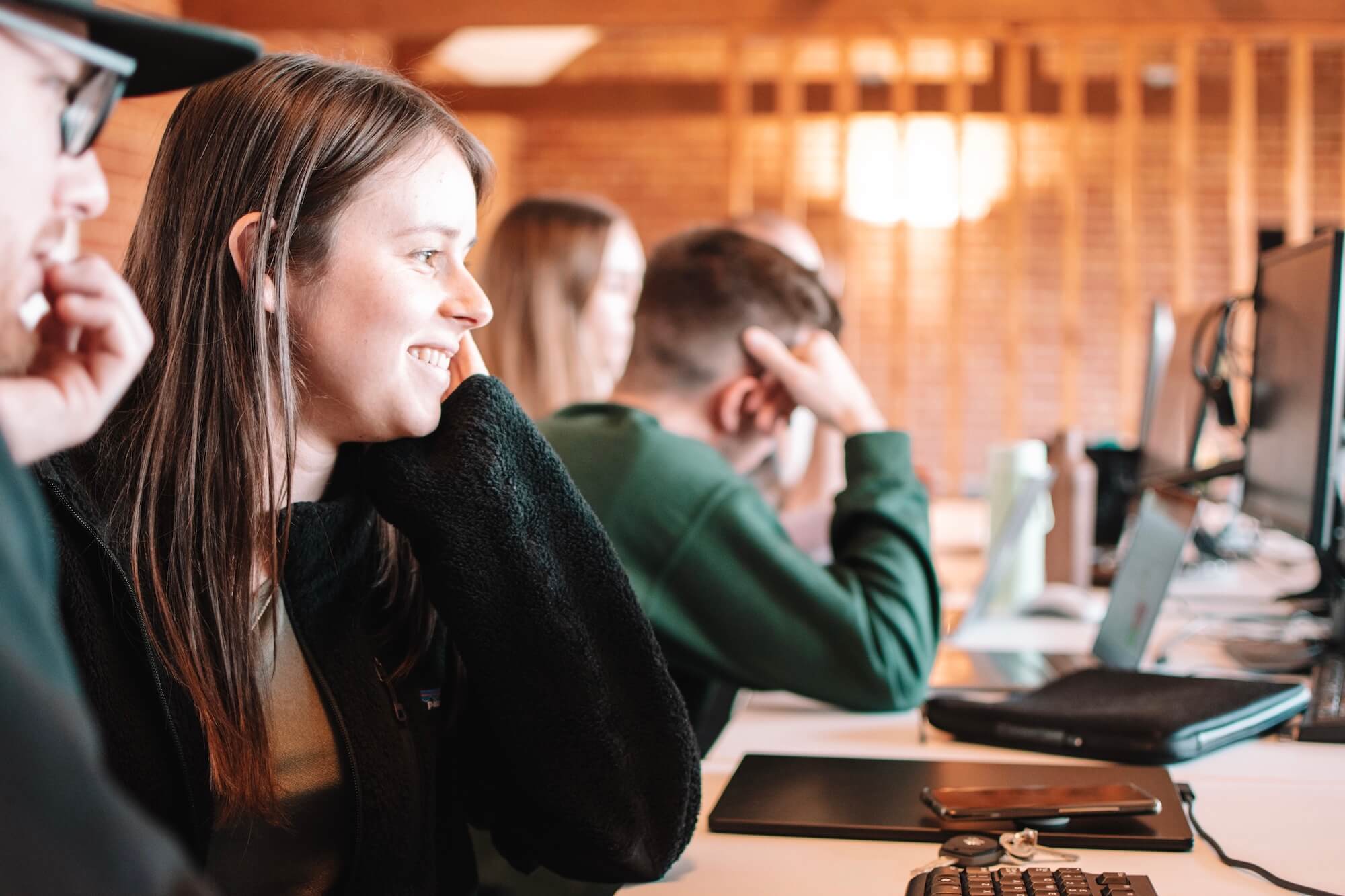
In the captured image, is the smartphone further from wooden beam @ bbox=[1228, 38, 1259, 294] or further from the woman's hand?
wooden beam @ bbox=[1228, 38, 1259, 294]

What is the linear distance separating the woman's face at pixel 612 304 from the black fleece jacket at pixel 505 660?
4.90 ft

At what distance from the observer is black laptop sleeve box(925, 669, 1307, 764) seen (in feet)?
4.12

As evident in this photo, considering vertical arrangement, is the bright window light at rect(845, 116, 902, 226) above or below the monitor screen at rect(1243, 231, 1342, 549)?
above

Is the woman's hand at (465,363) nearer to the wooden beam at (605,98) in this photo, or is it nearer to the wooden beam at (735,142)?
the wooden beam at (735,142)

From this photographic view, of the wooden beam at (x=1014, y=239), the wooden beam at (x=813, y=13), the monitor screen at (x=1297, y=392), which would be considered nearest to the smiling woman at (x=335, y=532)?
the monitor screen at (x=1297, y=392)

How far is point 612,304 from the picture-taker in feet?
8.74

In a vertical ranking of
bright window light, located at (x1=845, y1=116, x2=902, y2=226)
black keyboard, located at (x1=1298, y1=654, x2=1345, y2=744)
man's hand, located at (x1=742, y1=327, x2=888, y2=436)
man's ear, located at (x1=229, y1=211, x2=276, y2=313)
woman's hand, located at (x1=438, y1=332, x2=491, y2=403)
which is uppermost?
bright window light, located at (x1=845, y1=116, x2=902, y2=226)

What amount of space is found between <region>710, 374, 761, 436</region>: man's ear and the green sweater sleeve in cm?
24

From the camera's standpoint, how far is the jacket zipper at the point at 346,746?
104cm

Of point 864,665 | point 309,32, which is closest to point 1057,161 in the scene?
point 309,32

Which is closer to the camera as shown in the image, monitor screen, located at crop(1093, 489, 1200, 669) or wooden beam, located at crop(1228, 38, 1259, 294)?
monitor screen, located at crop(1093, 489, 1200, 669)

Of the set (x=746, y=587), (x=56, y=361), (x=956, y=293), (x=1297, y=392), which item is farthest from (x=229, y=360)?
(x=956, y=293)

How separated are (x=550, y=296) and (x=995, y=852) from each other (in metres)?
1.73

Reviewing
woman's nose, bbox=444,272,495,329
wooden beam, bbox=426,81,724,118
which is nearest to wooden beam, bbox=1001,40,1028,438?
wooden beam, bbox=426,81,724,118
